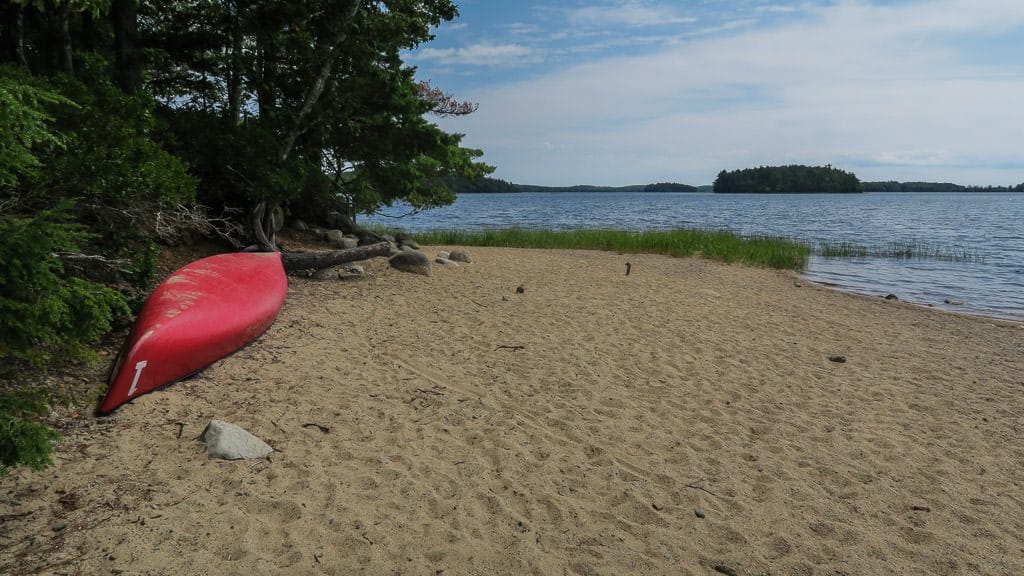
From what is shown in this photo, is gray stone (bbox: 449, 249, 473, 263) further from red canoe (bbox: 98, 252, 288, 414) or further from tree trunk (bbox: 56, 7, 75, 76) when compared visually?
tree trunk (bbox: 56, 7, 75, 76)

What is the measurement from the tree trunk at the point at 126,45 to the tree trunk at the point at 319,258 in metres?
3.32

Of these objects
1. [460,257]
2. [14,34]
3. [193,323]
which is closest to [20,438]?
[193,323]

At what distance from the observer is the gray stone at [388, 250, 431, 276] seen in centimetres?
1157

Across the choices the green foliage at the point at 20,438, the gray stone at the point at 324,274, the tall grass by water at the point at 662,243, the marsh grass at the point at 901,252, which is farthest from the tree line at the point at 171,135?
the marsh grass at the point at 901,252

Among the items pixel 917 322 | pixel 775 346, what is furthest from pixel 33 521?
pixel 917 322

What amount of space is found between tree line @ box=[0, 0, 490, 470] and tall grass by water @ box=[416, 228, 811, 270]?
5.49 meters

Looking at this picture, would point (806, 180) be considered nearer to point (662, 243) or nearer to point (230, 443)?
point (662, 243)

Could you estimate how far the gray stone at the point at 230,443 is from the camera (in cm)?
407

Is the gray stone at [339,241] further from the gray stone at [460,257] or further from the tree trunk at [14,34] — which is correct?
the tree trunk at [14,34]

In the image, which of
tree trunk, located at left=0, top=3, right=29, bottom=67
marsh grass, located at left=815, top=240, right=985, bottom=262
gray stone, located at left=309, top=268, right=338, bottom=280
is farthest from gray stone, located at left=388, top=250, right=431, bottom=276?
marsh grass, located at left=815, top=240, right=985, bottom=262

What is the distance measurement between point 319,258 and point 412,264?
2164mm

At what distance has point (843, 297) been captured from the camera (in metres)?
12.4

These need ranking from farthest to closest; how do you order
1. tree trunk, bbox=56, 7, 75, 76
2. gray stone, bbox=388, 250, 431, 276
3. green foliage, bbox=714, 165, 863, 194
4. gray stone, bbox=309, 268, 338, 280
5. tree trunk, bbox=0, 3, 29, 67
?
green foliage, bbox=714, 165, 863, 194 → gray stone, bbox=388, 250, 431, 276 → gray stone, bbox=309, 268, 338, 280 → tree trunk, bbox=56, 7, 75, 76 → tree trunk, bbox=0, 3, 29, 67

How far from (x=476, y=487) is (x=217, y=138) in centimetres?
837
